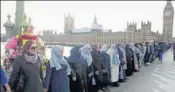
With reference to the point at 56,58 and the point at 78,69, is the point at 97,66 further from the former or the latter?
the point at 56,58

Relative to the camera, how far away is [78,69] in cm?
491

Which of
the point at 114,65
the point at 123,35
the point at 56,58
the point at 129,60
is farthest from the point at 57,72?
the point at 123,35

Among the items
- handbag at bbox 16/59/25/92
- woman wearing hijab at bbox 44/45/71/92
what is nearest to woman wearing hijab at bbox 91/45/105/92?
woman wearing hijab at bbox 44/45/71/92

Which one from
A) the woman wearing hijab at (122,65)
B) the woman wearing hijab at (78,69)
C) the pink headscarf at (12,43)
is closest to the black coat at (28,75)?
the pink headscarf at (12,43)

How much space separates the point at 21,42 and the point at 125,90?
10.7 feet

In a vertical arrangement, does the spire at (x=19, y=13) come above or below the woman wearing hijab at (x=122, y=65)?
above

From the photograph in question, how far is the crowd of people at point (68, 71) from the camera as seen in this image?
319 cm

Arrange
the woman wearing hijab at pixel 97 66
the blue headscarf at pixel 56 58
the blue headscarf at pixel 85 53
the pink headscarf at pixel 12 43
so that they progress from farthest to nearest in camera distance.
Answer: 1. the woman wearing hijab at pixel 97 66
2. the blue headscarf at pixel 85 53
3. the pink headscarf at pixel 12 43
4. the blue headscarf at pixel 56 58

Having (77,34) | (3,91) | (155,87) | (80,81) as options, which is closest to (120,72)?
(155,87)

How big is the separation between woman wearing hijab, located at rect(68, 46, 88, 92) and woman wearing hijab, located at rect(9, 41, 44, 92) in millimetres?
1637

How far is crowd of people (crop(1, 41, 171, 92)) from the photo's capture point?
319cm

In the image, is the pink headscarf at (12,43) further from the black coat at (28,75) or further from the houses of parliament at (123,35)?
the houses of parliament at (123,35)

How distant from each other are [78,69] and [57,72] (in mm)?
962

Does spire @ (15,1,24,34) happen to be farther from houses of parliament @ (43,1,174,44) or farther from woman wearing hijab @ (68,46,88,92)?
houses of parliament @ (43,1,174,44)
